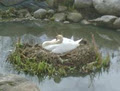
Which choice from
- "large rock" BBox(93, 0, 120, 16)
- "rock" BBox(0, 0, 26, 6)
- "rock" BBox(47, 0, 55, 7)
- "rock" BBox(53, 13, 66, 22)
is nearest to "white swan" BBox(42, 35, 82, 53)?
"large rock" BBox(93, 0, 120, 16)

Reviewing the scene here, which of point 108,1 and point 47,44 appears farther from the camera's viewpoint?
point 108,1

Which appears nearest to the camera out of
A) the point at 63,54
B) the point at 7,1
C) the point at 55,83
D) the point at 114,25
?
the point at 55,83

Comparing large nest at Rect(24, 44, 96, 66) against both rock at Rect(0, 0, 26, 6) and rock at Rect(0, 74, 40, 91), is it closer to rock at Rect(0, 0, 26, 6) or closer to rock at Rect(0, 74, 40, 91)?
rock at Rect(0, 74, 40, 91)

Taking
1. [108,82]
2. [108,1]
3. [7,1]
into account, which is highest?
[108,82]

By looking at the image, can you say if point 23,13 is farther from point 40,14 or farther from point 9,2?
point 9,2

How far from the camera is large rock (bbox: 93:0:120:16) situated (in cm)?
1471

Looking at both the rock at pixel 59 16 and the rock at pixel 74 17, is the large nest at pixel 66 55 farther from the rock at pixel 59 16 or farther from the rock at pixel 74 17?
the rock at pixel 59 16

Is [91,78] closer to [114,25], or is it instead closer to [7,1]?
[114,25]

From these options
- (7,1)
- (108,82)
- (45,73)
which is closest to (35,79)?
(45,73)

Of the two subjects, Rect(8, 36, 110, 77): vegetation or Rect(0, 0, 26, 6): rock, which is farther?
Rect(0, 0, 26, 6): rock

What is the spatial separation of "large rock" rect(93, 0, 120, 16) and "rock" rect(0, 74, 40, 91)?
8.42m

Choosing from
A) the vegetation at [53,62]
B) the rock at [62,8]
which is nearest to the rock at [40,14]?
the rock at [62,8]

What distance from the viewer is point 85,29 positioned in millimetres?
14133

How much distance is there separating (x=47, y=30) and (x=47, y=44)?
13.6ft
